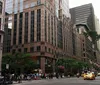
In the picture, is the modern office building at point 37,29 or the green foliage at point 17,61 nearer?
the green foliage at point 17,61

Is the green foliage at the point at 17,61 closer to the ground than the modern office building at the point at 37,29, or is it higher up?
closer to the ground

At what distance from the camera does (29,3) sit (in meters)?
79.5

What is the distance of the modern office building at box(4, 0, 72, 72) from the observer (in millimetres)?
72438

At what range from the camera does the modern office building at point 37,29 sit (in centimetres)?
7244

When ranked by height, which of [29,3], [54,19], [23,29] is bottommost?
[23,29]

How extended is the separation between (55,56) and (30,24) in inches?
653

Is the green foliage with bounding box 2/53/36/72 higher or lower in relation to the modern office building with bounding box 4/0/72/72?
lower

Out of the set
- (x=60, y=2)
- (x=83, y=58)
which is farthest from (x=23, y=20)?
(x=83, y=58)

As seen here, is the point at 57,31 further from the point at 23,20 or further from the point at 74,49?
the point at 74,49

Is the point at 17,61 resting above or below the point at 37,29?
below

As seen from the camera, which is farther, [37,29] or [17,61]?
[37,29]

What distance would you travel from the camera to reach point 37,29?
245 feet

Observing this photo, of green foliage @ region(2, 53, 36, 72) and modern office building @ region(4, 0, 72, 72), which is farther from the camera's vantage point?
modern office building @ region(4, 0, 72, 72)

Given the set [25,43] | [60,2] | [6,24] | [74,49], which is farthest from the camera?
[74,49]
